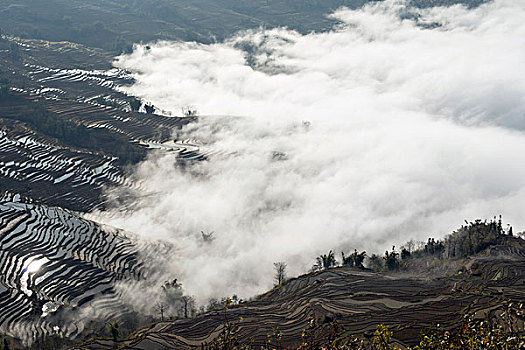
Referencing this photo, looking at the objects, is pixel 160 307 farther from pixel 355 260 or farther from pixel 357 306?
pixel 355 260

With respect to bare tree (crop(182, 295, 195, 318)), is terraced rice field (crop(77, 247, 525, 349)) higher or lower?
higher

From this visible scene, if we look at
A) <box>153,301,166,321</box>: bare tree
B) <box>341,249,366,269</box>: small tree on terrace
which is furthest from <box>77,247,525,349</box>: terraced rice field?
<box>153,301,166,321</box>: bare tree

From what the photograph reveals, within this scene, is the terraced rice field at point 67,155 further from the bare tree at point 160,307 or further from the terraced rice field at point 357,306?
the terraced rice field at point 357,306

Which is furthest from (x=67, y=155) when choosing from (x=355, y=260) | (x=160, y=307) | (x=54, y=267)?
(x=355, y=260)

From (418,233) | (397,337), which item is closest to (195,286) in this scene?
(397,337)

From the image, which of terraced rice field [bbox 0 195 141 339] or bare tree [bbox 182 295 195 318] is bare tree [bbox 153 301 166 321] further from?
terraced rice field [bbox 0 195 141 339]

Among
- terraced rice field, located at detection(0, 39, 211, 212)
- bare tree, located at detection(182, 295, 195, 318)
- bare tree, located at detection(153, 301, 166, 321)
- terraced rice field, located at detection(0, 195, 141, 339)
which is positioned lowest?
bare tree, located at detection(182, 295, 195, 318)

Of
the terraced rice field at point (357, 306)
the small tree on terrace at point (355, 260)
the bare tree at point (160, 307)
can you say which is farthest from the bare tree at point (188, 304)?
the small tree on terrace at point (355, 260)
